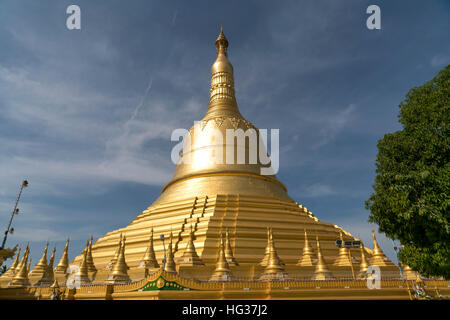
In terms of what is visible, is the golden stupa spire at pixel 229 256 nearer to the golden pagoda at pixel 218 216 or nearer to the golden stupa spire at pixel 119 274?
the golden pagoda at pixel 218 216

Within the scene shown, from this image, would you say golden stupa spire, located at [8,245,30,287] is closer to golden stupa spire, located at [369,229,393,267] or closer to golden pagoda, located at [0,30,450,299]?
golden pagoda, located at [0,30,450,299]

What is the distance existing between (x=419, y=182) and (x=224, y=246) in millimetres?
8733

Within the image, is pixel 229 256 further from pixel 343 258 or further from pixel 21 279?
pixel 21 279

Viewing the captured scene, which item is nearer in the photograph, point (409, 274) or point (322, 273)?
point (322, 273)

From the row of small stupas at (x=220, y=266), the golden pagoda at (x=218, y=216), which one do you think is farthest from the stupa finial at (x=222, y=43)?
the row of small stupas at (x=220, y=266)

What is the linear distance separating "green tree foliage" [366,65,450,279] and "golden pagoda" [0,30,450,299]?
3291 millimetres

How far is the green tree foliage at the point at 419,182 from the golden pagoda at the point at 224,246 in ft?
10.8

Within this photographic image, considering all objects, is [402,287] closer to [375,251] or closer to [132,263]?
[375,251]

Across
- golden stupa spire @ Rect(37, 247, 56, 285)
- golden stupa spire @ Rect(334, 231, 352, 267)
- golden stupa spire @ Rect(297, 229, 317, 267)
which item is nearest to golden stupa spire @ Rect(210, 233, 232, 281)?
golden stupa spire @ Rect(297, 229, 317, 267)

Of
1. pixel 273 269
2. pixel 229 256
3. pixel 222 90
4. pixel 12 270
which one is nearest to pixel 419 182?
pixel 273 269

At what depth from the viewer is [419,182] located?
8.04 metres

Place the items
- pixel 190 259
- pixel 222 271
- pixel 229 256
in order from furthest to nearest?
pixel 229 256 < pixel 190 259 < pixel 222 271

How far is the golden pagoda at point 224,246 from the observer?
424 inches
